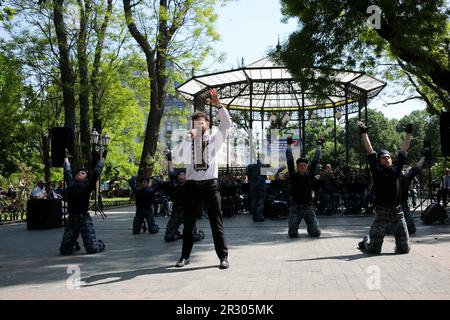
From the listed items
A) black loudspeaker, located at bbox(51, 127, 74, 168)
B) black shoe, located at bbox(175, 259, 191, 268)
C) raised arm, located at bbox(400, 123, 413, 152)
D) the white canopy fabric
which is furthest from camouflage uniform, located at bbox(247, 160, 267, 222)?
black shoe, located at bbox(175, 259, 191, 268)

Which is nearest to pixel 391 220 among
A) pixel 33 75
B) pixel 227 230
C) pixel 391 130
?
pixel 227 230

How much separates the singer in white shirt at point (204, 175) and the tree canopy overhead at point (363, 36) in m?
8.89

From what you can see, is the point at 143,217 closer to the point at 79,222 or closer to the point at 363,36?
the point at 79,222

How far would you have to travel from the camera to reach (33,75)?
22000mm

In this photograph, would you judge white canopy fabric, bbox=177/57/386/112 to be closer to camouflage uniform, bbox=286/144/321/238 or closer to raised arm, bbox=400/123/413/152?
camouflage uniform, bbox=286/144/321/238

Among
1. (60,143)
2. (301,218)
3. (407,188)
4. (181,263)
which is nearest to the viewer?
(181,263)

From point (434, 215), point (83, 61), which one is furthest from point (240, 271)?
point (83, 61)

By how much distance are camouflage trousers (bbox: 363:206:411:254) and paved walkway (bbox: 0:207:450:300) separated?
0.20m

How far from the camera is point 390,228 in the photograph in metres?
7.11

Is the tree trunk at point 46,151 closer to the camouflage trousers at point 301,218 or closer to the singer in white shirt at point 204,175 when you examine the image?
the camouflage trousers at point 301,218

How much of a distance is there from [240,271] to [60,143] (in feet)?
27.6

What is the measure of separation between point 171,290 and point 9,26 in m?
20.2

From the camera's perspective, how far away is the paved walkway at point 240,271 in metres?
4.58

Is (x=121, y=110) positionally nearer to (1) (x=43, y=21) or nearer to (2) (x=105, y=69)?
(2) (x=105, y=69)
